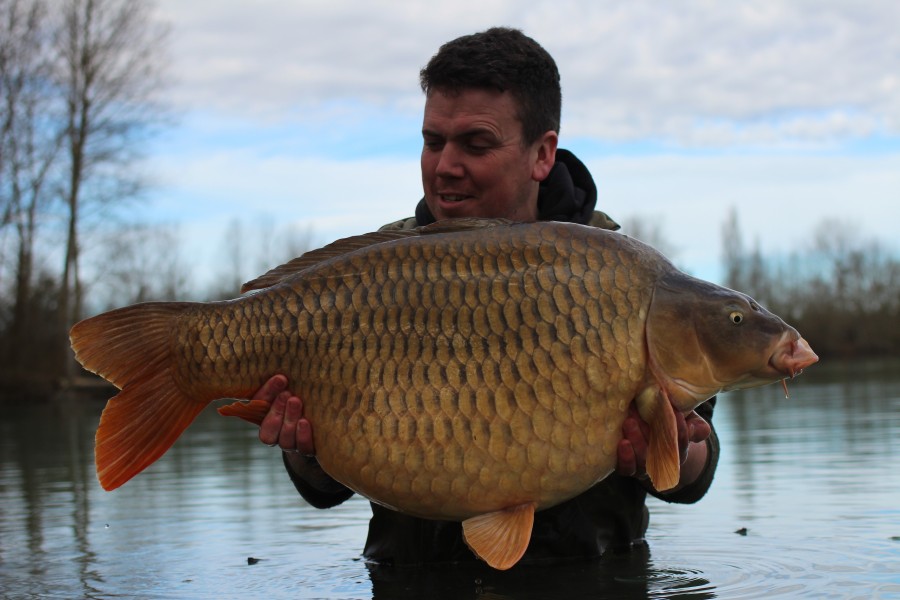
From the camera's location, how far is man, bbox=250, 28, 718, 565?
3365mm

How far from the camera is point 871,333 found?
46.0 meters

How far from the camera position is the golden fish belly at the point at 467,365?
97.0 inches

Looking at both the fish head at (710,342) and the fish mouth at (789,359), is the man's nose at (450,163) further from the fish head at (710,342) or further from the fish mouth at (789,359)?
the fish mouth at (789,359)

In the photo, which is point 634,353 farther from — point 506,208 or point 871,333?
point 871,333

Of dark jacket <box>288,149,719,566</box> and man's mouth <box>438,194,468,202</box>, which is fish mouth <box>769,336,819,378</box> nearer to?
dark jacket <box>288,149,719,566</box>

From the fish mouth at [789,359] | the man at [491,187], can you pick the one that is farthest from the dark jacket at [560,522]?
the fish mouth at [789,359]

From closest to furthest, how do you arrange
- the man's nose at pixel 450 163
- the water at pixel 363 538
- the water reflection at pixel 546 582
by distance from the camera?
the water reflection at pixel 546 582, the water at pixel 363 538, the man's nose at pixel 450 163

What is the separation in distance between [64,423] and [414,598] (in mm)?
11358

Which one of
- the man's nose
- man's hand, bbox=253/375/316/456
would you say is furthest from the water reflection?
the man's nose

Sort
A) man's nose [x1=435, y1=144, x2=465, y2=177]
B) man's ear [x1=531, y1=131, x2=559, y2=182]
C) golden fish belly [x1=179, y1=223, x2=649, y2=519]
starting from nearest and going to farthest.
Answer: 1. golden fish belly [x1=179, y1=223, x2=649, y2=519]
2. man's nose [x1=435, y1=144, x2=465, y2=177]
3. man's ear [x1=531, y1=131, x2=559, y2=182]

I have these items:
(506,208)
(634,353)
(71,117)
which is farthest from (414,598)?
(71,117)

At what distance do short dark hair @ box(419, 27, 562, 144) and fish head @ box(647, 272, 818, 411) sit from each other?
Result: 44.3 inches

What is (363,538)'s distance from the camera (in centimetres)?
414

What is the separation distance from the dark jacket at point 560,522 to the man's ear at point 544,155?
6 cm
